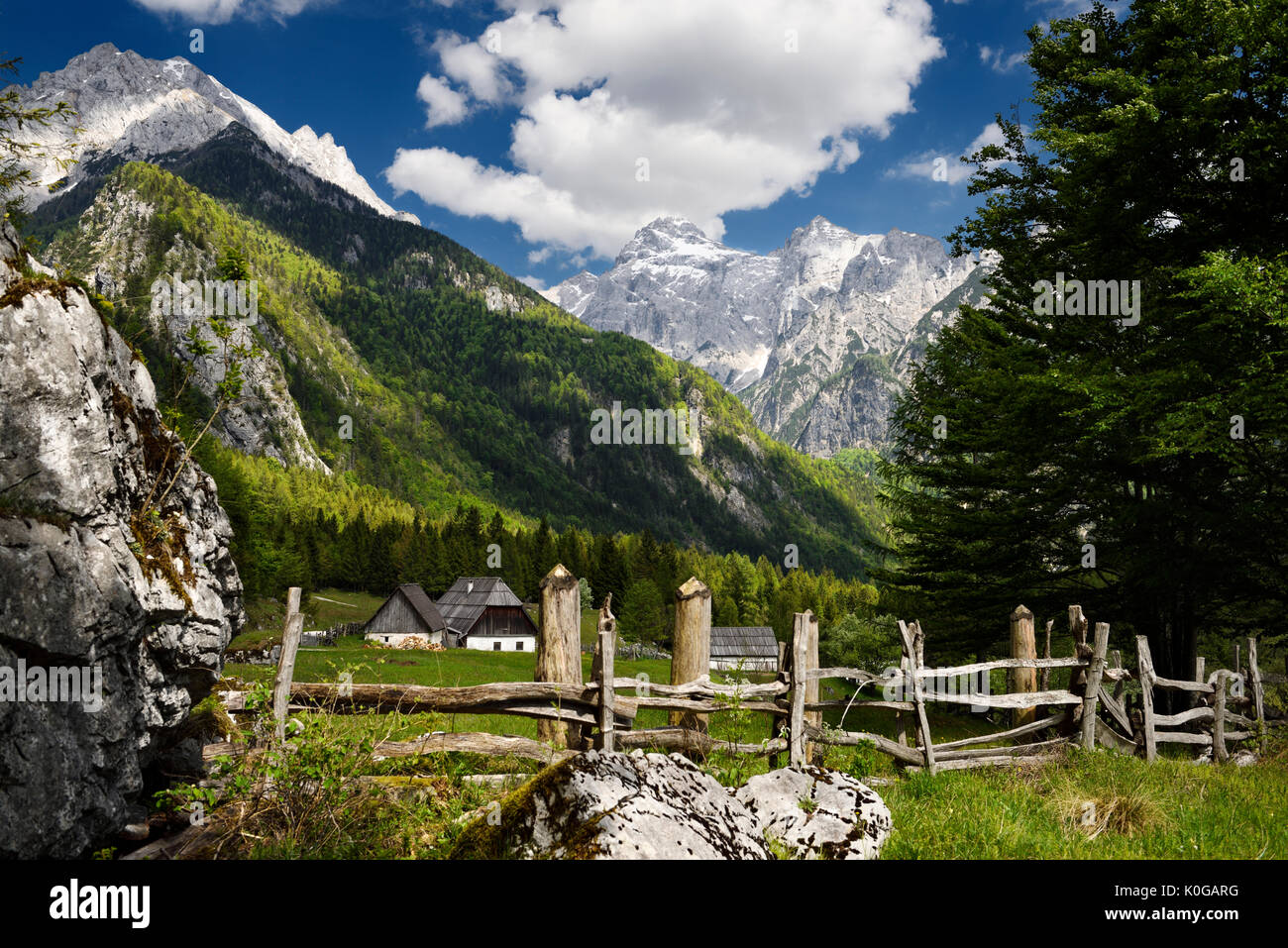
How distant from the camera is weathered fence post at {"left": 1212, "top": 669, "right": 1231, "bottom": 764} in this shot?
1292cm

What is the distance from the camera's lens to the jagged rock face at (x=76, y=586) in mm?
4293

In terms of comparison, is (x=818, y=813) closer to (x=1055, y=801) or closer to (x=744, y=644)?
(x=1055, y=801)

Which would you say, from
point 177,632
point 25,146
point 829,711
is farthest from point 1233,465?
point 25,146

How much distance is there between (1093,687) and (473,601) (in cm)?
7311

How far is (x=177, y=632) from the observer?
5.43 meters

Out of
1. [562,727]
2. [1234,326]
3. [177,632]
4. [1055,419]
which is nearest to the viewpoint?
[177,632]

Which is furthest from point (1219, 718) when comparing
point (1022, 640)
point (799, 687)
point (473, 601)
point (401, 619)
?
point (473, 601)

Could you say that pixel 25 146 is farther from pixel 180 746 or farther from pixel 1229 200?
pixel 1229 200

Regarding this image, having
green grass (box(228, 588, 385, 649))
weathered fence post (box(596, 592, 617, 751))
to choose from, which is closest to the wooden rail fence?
weathered fence post (box(596, 592, 617, 751))

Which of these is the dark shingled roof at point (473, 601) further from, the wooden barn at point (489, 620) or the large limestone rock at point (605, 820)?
the large limestone rock at point (605, 820)

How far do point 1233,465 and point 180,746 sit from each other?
17.4m

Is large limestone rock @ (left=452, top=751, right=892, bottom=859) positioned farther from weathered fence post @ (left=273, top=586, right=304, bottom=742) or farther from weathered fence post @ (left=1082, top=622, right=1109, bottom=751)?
weathered fence post @ (left=1082, top=622, right=1109, bottom=751)

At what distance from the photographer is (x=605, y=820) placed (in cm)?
400

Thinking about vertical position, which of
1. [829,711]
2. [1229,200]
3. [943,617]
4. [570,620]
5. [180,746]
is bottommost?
[829,711]
